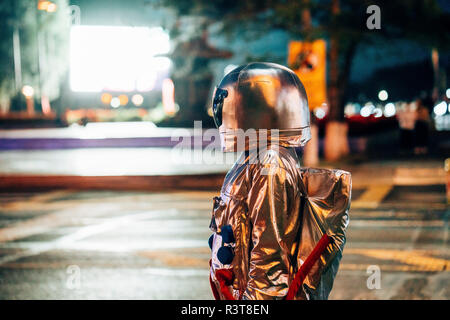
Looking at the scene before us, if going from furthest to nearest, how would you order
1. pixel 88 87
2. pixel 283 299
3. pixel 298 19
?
1. pixel 88 87
2. pixel 298 19
3. pixel 283 299

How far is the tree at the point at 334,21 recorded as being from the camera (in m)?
16.5

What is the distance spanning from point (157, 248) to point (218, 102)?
5.24 metres

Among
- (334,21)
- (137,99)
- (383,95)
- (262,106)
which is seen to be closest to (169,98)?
(137,99)

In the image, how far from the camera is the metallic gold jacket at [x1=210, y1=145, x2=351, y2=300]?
2.33 metres

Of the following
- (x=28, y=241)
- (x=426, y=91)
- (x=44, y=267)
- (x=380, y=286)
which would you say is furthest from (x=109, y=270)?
(x=426, y=91)

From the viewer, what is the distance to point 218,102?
8.39 ft

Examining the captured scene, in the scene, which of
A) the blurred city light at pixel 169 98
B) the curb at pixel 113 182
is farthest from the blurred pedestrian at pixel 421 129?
the blurred city light at pixel 169 98

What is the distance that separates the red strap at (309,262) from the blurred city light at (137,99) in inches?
2751

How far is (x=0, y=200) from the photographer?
12.2 metres

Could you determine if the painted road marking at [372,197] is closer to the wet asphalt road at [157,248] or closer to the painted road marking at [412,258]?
the wet asphalt road at [157,248]

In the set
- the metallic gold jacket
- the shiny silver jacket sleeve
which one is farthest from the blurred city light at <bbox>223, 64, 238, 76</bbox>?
the shiny silver jacket sleeve

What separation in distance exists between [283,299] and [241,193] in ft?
1.55
